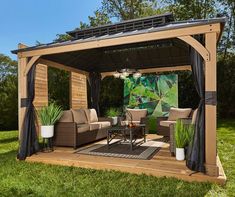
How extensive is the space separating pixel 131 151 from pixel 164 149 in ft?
2.95

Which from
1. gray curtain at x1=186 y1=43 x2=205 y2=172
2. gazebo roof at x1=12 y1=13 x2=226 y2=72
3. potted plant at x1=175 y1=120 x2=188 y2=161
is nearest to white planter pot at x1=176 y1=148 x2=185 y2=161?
potted plant at x1=175 y1=120 x2=188 y2=161

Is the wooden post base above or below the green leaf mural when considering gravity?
below

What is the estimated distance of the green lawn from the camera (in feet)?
10.7

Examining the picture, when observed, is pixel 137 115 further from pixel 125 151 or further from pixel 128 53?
pixel 125 151

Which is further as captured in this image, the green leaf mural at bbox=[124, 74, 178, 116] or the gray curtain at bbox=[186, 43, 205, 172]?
the green leaf mural at bbox=[124, 74, 178, 116]

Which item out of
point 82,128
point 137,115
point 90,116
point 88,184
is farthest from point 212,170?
point 137,115

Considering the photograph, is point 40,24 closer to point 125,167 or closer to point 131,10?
point 131,10

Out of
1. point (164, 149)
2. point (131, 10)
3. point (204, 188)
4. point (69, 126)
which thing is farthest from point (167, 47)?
point (131, 10)

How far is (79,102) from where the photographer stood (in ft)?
33.1

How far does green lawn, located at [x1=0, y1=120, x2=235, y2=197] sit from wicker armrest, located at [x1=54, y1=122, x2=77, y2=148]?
1.28 meters

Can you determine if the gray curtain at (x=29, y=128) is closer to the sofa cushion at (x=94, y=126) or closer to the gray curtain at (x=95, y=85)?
the sofa cushion at (x=94, y=126)

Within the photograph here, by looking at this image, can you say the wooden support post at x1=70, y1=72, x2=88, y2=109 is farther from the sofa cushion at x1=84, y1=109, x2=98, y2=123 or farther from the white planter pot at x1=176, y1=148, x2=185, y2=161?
the white planter pot at x1=176, y1=148, x2=185, y2=161

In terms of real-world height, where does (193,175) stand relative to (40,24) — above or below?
below

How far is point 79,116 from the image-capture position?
23.2ft
